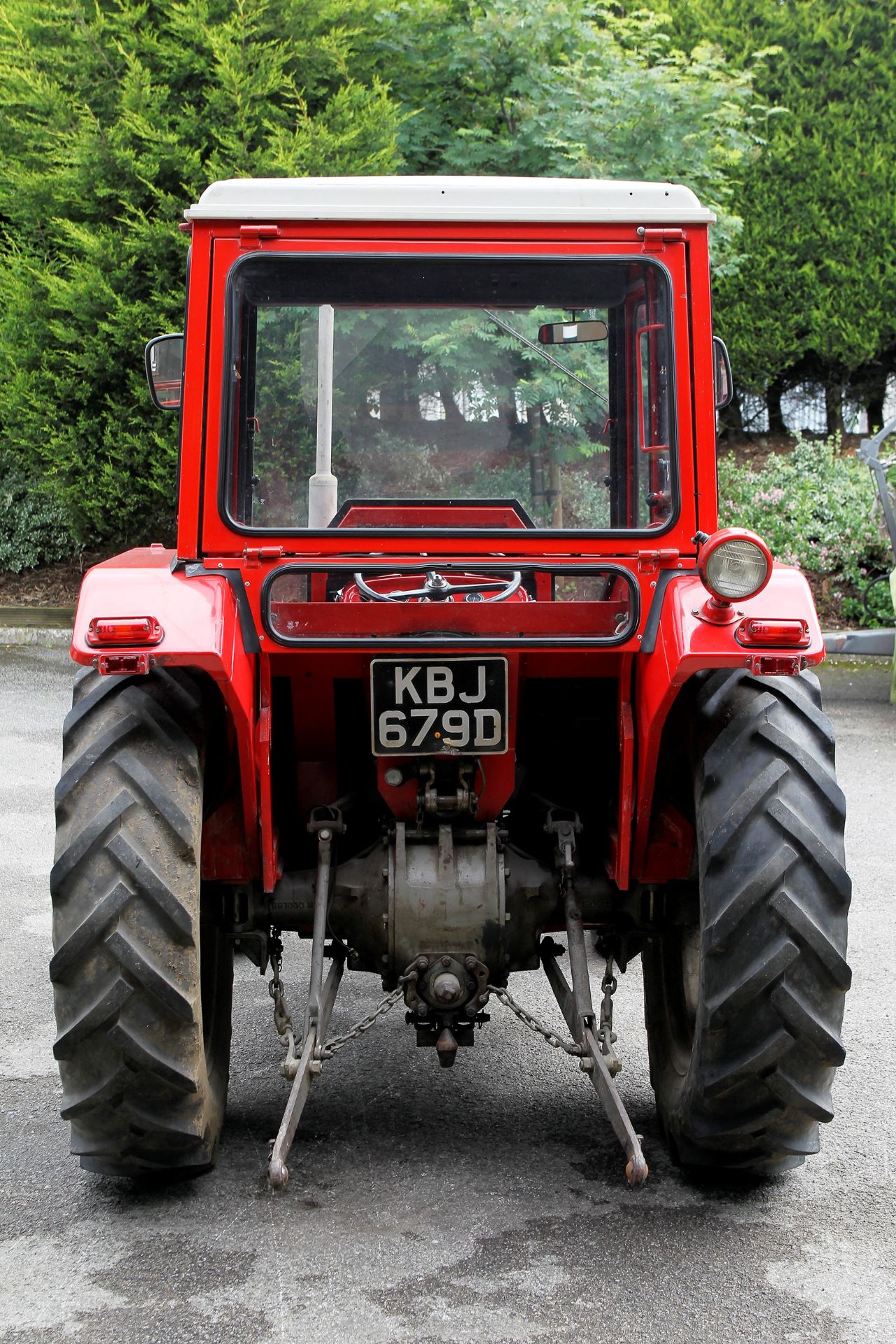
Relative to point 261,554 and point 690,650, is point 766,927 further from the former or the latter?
point 261,554

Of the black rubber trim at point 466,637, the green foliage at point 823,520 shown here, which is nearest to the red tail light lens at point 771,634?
the black rubber trim at point 466,637

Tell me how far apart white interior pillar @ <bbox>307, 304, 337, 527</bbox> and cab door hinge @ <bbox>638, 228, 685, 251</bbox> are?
2.79ft

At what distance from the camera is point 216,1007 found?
149 inches

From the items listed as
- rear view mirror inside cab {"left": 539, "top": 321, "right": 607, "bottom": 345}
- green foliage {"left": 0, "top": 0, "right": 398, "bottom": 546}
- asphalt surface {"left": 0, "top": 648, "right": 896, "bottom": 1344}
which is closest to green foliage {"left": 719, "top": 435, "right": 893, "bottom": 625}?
green foliage {"left": 0, "top": 0, "right": 398, "bottom": 546}

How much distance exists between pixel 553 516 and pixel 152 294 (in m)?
8.04

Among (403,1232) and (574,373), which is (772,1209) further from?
(574,373)

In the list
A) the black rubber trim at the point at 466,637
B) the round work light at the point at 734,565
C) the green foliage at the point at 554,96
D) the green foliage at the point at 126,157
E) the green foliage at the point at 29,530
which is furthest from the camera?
the green foliage at the point at 29,530

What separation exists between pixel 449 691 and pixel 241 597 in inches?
21.3

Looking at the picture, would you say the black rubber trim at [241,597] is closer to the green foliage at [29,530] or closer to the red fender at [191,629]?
the red fender at [191,629]

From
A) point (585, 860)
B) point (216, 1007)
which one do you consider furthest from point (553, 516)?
point (216, 1007)

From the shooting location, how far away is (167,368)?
3.70 m

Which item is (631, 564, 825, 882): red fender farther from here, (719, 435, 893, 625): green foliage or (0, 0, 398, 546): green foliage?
(719, 435, 893, 625): green foliage

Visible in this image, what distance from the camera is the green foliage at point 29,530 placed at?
1331 cm

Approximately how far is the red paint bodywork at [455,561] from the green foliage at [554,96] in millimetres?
6738
